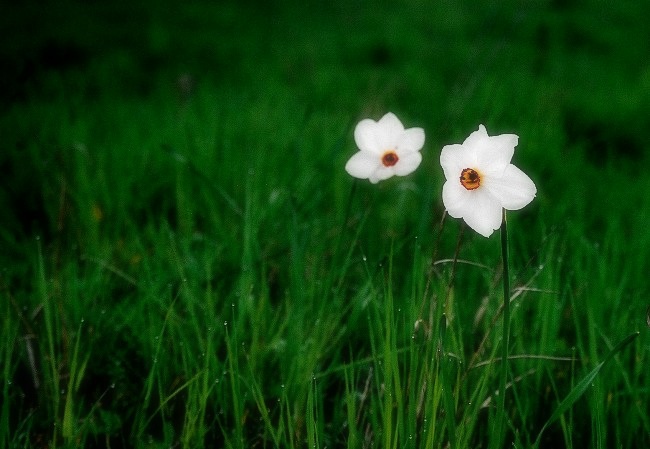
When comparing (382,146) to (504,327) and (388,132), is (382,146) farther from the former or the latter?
(504,327)

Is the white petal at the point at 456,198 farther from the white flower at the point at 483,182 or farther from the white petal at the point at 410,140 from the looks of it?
the white petal at the point at 410,140

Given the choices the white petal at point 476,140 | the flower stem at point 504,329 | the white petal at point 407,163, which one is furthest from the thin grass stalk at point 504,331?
the white petal at point 407,163

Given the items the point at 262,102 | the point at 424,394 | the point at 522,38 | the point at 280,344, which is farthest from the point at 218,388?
the point at 522,38

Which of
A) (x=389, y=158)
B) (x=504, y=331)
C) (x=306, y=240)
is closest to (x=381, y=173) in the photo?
(x=389, y=158)

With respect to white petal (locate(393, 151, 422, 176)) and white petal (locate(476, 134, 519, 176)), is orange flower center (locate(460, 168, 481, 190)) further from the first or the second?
white petal (locate(393, 151, 422, 176))

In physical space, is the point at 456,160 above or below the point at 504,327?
above

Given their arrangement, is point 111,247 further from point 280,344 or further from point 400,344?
point 400,344

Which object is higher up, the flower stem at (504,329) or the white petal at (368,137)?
the white petal at (368,137)

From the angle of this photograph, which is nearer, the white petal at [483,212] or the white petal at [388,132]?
the white petal at [483,212]
